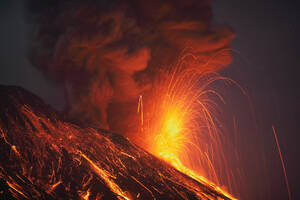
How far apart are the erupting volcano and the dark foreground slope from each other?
0.09ft

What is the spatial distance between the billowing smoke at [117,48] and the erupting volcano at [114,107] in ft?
0.12

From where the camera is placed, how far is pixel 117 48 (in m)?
7.91

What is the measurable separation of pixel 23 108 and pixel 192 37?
7.18 metres

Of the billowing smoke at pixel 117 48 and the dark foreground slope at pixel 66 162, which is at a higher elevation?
the billowing smoke at pixel 117 48

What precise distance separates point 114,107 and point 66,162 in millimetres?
4288

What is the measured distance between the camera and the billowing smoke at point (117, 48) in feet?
24.4

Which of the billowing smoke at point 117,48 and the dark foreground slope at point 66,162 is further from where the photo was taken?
the billowing smoke at point 117,48

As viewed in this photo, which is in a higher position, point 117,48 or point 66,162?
point 117,48

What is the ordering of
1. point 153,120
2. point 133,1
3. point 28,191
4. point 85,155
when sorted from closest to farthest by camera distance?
point 28,191 < point 85,155 < point 133,1 < point 153,120

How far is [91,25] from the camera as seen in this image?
7.52 meters

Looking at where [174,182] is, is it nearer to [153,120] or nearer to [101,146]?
[101,146]

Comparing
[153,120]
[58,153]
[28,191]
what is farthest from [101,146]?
[153,120]

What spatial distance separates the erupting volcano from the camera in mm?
4918

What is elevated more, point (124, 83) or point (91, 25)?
point (91, 25)
